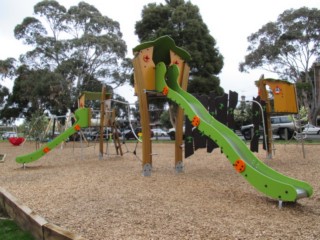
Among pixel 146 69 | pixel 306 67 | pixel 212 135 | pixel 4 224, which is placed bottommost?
pixel 4 224

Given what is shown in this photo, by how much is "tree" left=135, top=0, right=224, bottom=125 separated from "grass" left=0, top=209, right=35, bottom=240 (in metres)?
23.1

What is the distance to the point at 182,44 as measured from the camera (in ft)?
89.9

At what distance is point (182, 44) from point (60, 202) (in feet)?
77.7

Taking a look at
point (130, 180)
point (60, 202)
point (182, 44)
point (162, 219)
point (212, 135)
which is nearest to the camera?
point (162, 219)

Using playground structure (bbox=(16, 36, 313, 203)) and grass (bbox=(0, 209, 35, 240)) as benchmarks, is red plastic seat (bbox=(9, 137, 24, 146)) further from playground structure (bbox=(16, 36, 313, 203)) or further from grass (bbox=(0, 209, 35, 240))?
grass (bbox=(0, 209, 35, 240))

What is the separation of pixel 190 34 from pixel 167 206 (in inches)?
937

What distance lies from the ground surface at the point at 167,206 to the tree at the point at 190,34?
1996 cm

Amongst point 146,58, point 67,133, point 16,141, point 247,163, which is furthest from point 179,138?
point 16,141

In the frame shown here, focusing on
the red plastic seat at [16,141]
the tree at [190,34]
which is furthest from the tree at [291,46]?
the red plastic seat at [16,141]

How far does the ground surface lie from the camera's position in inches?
138

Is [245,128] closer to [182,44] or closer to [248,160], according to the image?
[182,44]

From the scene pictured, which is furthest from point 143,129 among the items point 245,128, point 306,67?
point 306,67

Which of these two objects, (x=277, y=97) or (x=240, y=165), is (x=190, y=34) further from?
(x=240, y=165)

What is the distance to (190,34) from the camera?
27.0 metres
